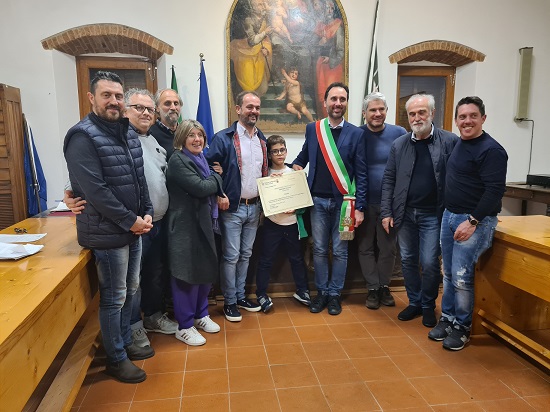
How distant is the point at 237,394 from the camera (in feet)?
6.72

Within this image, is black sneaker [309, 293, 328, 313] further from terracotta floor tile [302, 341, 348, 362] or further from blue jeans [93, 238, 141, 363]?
blue jeans [93, 238, 141, 363]

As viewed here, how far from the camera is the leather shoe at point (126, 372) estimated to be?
7.07ft

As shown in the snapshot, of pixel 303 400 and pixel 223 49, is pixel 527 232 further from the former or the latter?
pixel 223 49

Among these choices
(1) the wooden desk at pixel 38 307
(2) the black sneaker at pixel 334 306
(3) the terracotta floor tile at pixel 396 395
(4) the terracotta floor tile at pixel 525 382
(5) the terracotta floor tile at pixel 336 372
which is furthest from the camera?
(2) the black sneaker at pixel 334 306

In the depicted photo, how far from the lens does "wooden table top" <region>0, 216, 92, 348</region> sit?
4.06ft

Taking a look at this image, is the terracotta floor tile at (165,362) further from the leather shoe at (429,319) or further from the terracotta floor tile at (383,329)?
the leather shoe at (429,319)

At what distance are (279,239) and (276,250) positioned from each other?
0.13m

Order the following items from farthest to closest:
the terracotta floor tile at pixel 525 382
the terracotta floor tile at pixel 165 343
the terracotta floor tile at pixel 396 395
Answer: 1. the terracotta floor tile at pixel 165 343
2. the terracotta floor tile at pixel 525 382
3. the terracotta floor tile at pixel 396 395

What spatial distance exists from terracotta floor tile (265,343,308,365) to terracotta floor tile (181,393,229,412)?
0.42 metres

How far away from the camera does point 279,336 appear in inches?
106

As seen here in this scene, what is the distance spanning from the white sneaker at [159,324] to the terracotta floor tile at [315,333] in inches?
34.1

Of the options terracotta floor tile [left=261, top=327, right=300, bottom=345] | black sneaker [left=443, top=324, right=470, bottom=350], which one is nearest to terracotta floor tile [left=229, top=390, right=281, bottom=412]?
terracotta floor tile [left=261, top=327, right=300, bottom=345]

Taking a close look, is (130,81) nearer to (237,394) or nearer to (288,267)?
(288,267)

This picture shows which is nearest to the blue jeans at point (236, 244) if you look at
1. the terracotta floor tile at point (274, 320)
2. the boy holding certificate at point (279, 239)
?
the boy holding certificate at point (279, 239)
